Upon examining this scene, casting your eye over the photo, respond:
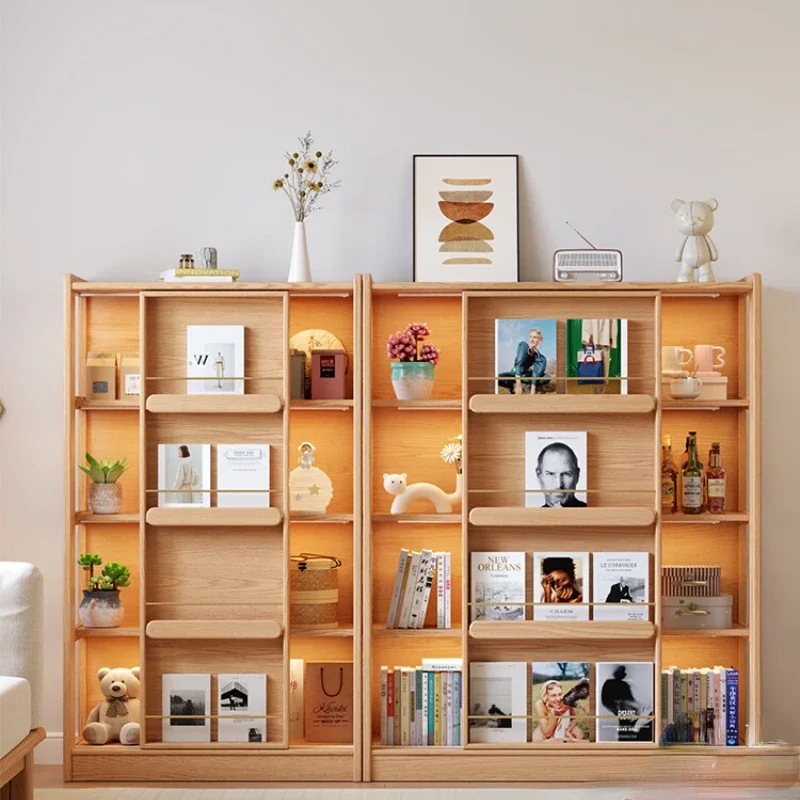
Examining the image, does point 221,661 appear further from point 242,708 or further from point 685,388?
point 685,388

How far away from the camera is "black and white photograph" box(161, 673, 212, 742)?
3242mm

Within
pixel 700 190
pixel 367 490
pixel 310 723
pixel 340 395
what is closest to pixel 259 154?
pixel 340 395

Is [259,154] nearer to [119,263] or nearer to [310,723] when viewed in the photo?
[119,263]

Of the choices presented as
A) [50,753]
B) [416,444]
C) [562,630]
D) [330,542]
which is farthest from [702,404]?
[50,753]

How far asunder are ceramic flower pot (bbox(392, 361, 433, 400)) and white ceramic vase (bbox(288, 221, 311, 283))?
433 mm

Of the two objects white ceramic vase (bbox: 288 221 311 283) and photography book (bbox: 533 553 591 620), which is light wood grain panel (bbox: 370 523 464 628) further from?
white ceramic vase (bbox: 288 221 311 283)

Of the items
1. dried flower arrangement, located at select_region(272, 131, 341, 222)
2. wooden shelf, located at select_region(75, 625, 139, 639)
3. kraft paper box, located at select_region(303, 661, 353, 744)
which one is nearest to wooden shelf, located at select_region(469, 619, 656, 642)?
kraft paper box, located at select_region(303, 661, 353, 744)

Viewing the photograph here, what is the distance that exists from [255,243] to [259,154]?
0.32 meters

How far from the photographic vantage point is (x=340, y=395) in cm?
332

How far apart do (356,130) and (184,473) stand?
4.50 feet

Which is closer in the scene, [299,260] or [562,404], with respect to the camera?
[562,404]

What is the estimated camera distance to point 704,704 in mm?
3268

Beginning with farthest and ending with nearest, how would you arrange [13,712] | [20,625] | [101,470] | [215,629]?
1. [101,470]
2. [215,629]
3. [20,625]
4. [13,712]

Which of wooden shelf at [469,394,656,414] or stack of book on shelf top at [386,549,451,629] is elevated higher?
wooden shelf at [469,394,656,414]
